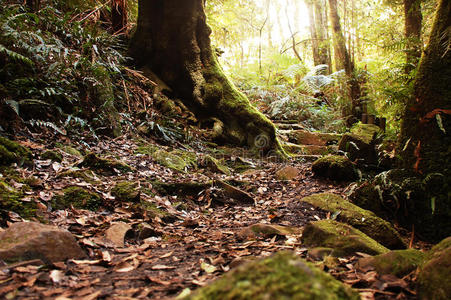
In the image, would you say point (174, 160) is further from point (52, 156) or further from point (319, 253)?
point (319, 253)

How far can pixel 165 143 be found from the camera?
17.8 feet

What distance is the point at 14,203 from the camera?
7.13 feet

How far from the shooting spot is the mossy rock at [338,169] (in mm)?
4535

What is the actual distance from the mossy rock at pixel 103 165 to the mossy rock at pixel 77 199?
2.39ft

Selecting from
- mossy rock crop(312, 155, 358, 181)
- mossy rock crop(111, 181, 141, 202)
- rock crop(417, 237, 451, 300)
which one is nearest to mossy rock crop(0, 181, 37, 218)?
mossy rock crop(111, 181, 141, 202)

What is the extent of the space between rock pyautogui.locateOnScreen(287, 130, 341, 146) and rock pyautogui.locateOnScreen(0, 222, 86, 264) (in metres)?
7.16

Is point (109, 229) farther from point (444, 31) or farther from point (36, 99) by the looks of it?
point (444, 31)

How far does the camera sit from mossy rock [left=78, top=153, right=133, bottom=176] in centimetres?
347

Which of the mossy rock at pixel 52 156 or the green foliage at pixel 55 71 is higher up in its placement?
the green foliage at pixel 55 71

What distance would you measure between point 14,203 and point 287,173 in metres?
3.93

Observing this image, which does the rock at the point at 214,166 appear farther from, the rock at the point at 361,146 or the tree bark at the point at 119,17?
the tree bark at the point at 119,17

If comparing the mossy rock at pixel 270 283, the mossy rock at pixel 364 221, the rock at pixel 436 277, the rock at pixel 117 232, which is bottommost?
the mossy rock at pixel 364 221

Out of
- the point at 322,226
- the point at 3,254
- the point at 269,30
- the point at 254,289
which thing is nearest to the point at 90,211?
the point at 3,254

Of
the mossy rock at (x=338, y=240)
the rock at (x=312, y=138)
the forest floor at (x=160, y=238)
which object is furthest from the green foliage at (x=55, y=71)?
the rock at (x=312, y=138)
